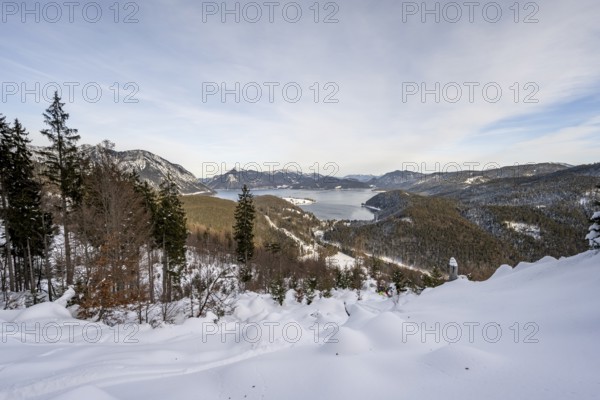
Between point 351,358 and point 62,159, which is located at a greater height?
point 62,159

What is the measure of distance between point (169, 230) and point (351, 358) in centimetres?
2232

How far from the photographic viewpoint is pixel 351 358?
5.54 meters

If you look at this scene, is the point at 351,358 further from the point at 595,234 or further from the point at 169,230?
the point at 169,230

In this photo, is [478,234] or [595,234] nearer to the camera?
[595,234]

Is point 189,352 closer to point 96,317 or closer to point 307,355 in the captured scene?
point 307,355

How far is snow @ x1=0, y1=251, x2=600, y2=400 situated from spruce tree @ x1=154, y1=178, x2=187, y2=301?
14.6 m

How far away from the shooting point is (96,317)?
38.1ft

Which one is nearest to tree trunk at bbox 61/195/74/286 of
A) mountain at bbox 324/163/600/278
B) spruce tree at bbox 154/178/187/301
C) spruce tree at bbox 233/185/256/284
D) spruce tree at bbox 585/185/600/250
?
spruce tree at bbox 154/178/187/301

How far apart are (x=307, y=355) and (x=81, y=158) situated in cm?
2058

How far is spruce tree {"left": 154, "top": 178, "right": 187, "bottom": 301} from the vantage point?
23359mm

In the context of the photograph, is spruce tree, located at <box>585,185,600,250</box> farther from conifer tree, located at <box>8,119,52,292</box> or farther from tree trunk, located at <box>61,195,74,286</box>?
conifer tree, located at <box>8,119,52,292</box>

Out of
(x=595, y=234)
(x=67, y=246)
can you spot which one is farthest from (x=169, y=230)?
(x=595, y=234)

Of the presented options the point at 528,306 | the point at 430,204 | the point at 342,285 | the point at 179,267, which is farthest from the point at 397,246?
the point at 528,306

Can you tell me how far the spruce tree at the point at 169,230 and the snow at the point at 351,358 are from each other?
47.9 feet
